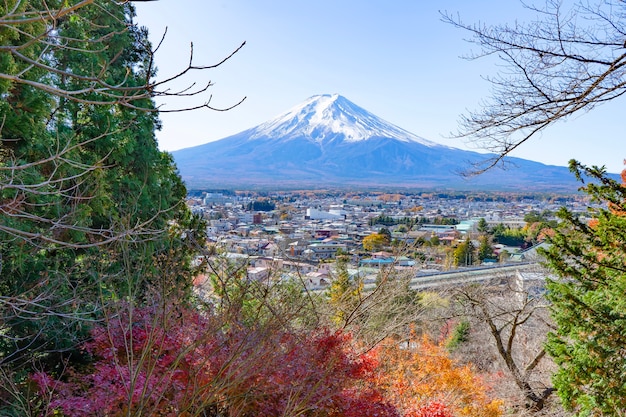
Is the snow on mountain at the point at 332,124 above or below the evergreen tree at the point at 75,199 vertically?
above

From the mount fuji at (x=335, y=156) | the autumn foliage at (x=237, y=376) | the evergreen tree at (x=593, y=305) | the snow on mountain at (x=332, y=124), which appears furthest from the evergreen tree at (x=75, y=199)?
the snow on mountain at (x=332, y=124)

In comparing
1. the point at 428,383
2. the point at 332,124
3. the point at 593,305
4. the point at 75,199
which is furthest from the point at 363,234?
the point at 332,124

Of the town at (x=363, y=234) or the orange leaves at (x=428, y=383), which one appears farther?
the town at (x=363, y=234)

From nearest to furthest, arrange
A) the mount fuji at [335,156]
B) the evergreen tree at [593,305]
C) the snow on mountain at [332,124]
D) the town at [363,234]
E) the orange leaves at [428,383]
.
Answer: the evergreen tree at [593,305] < the orange leaves at [428,383] < the town at [363,234] < the mount fuji at [335,156] < the snow on mountain at [332,124]

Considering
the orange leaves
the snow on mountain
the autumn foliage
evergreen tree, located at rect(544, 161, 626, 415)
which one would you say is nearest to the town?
evergreen tree, located at rect(544, 161, 626, 415)

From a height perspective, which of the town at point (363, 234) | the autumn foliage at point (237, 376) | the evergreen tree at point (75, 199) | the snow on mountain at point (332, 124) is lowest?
the town at point (363, 234)

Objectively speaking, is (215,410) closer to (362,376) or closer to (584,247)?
(362,376)

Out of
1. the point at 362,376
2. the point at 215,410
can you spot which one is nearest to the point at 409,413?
the point at 362,376

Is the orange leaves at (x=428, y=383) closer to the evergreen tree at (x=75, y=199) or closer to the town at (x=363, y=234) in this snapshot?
the town at (x=363, y=234)
